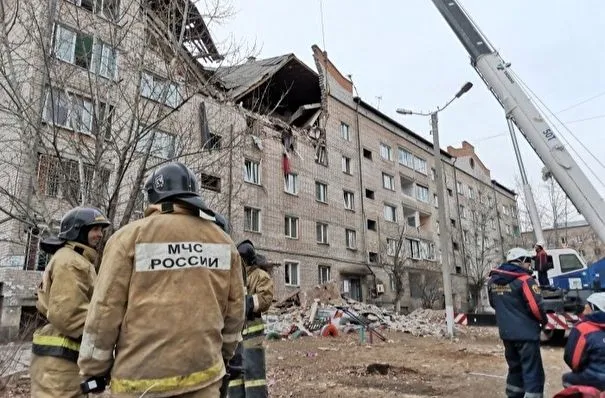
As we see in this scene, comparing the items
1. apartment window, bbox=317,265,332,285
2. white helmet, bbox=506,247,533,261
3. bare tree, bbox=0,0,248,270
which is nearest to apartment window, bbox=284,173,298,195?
apartment window, bbox=317,265,332,285

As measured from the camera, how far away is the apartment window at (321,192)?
26.5m

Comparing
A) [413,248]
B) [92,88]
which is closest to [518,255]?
[92,88]

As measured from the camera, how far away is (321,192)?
1055 inches

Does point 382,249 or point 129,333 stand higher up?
point 382,249

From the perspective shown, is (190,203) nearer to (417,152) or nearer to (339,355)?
(339,355)

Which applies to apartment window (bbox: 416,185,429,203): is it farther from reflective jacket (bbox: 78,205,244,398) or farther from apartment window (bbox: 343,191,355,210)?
reflective jacket (bbox: 78,205,244,398)

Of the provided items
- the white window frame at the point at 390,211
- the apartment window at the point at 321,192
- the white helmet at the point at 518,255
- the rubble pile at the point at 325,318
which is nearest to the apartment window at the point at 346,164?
the apartment window at the point at 321,192

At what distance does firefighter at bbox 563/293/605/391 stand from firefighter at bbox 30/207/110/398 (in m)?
3.56

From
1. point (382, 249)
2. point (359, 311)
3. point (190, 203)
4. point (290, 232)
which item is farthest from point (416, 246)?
point (190, 203)

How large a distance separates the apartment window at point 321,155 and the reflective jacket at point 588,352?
23573mm

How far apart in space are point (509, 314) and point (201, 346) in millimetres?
4051

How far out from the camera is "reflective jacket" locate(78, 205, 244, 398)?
81.0 inches

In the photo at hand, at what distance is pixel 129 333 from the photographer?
208 cm

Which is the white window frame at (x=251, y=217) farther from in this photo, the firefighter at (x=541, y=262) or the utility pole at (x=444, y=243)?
the firefighter at (x=541, y=262)
